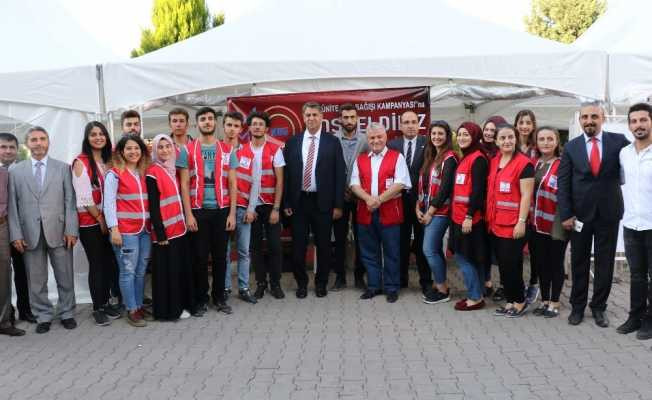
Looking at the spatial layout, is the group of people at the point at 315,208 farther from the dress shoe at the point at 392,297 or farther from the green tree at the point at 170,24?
→ the green tree at the point at 170,24

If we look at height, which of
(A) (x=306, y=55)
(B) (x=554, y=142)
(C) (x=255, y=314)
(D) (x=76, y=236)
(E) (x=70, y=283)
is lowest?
(C) (x=255, y=314)

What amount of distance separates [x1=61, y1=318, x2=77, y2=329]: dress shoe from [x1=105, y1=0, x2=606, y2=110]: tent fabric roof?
1.91m

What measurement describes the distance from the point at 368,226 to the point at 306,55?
5.60 feet

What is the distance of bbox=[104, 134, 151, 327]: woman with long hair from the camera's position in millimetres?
4863

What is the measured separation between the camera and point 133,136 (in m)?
4.95

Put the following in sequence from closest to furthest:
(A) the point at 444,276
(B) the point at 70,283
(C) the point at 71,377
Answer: (C) the point at 71,377, (B) the point at 70,283, (A) the point at 444,276

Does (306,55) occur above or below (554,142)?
above

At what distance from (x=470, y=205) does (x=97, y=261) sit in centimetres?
308

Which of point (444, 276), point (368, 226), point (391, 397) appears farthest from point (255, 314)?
point (391, 397)

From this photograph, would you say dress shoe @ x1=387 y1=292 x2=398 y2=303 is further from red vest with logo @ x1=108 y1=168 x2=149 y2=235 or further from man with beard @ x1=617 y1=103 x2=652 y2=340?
red vest with logo @ x1=108 y1=168 x2=149 y2=235

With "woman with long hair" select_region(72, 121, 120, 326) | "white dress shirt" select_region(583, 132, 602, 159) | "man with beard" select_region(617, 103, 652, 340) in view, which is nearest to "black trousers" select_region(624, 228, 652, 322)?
A: "man with beard" select_region(617, 103, 652, 340)

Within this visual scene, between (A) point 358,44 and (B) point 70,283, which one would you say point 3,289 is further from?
(A) point 358,44

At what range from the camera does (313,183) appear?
5.69 metres

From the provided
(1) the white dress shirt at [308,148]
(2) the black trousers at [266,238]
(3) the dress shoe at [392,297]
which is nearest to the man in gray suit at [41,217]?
(2) the black trousers at [266,238]
